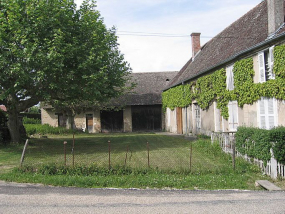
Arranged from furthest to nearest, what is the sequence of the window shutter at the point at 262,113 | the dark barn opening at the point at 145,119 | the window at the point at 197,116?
the dark barn opening at the point at 145,119 < the window at the point at 197,116 < the window shutter at the point at 262,113

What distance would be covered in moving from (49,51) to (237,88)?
29.7ft

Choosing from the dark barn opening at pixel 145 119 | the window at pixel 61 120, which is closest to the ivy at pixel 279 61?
the dark barn opening at pixel 145 119

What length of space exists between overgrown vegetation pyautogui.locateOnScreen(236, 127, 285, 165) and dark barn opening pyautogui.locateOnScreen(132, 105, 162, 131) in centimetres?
1828

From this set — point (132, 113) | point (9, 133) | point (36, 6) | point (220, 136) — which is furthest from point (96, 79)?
point (132, 113)

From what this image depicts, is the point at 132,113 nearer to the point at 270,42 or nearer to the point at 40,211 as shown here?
the point at 270,42

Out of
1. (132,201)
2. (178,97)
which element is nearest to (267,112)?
(132,201)

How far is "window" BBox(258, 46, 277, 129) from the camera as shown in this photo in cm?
1124

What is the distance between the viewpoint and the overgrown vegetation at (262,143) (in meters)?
7.89

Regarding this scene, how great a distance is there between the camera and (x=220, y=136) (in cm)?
1192

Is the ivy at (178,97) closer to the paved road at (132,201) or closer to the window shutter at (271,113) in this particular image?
the window shutter at (271,113)

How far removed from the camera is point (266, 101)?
38.1 ft

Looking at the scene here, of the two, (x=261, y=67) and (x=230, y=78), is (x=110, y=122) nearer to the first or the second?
(x=230, y=78)

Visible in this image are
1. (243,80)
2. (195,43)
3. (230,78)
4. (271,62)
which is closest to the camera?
(271,62)

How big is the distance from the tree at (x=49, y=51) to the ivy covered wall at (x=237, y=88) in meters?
6.37
